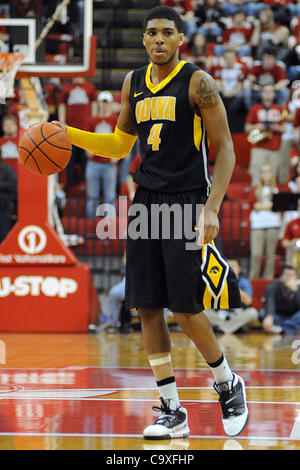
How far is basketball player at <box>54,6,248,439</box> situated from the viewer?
432cm

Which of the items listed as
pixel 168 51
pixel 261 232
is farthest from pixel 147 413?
pixel 261 232

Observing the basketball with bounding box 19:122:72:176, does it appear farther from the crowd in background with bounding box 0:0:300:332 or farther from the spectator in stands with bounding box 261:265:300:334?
the spectator in stands with bounding box 261:265:300:334

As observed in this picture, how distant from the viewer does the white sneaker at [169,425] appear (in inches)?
168

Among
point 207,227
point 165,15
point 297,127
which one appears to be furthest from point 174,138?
point 297,127

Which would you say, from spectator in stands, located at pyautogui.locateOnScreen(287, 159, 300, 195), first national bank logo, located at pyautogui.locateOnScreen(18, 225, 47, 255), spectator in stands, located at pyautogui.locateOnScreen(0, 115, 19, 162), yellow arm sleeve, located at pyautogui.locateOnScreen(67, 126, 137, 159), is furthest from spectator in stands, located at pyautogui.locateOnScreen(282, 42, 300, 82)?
yellow arm sleeve, located at pyautogui.locateOnScreen(67, 126, 137, 159)

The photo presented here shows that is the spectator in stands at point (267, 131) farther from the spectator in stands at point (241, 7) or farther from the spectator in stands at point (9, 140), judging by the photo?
the spectator in stands at point (241, 7)

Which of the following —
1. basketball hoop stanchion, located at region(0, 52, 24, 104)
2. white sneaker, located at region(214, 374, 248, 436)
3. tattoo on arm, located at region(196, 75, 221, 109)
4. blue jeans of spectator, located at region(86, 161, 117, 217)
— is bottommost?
white sneaker, located at region(214, 374, 248, 436)

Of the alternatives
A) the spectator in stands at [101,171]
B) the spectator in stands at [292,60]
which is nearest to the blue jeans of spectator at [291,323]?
the spectator in stands at [101,171]

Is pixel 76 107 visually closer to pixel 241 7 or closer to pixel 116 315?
pixel 241 7

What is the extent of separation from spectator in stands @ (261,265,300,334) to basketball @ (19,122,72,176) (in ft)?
21.8

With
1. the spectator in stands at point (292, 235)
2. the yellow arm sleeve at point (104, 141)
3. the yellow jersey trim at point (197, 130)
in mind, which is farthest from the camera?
the spectator in stands at point (292, 235)

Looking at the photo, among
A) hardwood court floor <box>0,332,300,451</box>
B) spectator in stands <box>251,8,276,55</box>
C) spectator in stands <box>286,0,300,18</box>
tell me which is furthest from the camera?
spectator in stands <box>286,0,300,18</box>

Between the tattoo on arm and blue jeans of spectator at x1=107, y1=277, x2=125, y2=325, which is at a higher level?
the tattoo on arm

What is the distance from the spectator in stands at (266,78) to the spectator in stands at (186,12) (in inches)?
86.5
